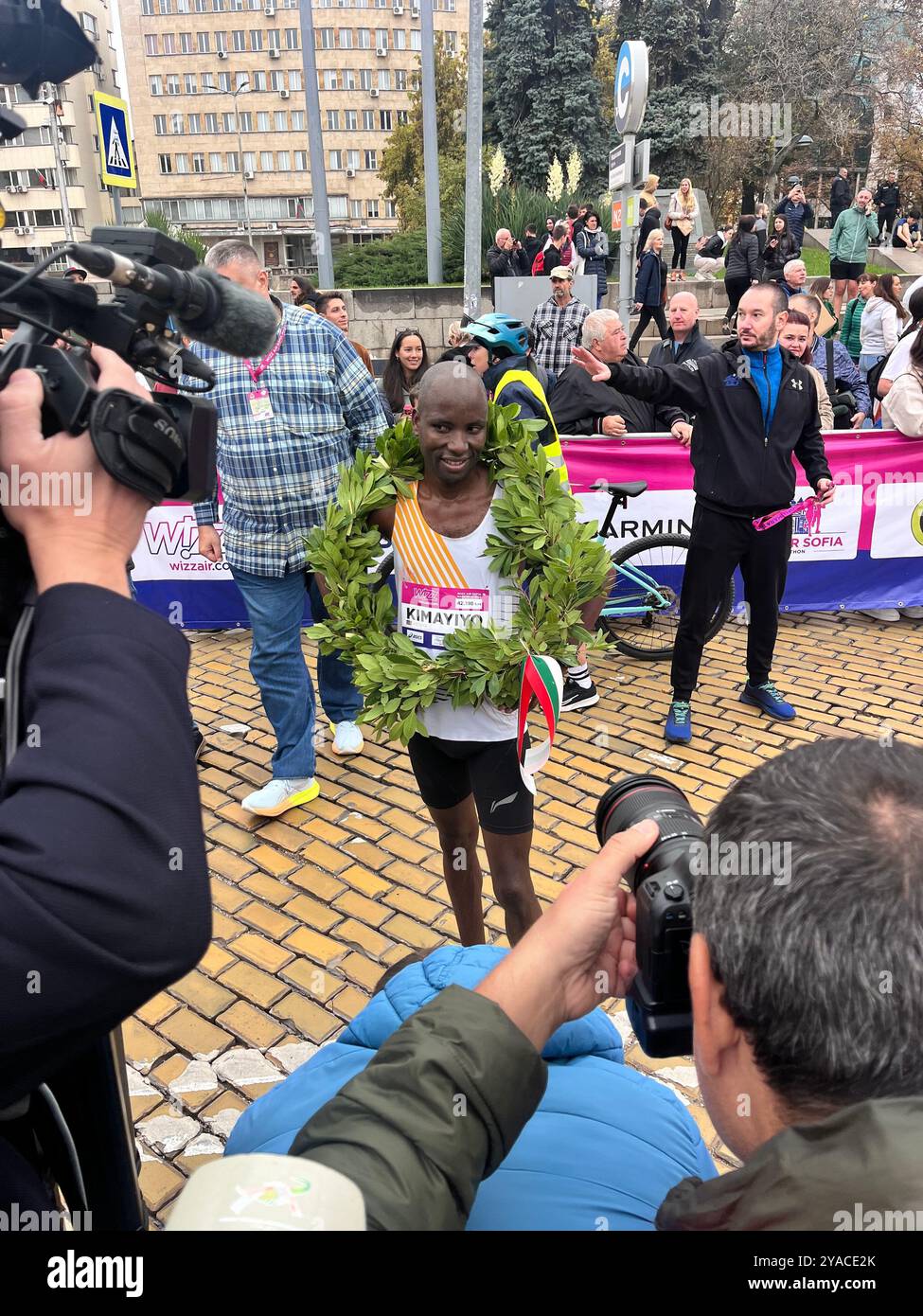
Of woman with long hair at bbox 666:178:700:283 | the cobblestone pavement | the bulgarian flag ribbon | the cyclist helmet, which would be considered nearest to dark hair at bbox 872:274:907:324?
the cobblestone pavement

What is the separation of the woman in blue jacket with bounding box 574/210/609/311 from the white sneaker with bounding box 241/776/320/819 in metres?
14.3

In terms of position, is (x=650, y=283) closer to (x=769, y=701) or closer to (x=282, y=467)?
(x=769, y=701)

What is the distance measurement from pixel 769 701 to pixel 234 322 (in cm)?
479

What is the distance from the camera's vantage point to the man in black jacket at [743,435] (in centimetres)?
486

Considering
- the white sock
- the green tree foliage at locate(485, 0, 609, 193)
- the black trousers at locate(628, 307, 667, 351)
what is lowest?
the white sock

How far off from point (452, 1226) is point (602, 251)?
1758 centimetres

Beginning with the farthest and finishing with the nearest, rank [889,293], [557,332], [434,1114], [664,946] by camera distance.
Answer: [889,293]
[557,332]
[664,946]
[434,1114]

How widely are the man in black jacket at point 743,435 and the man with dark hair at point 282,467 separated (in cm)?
138

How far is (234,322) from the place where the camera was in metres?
1.36

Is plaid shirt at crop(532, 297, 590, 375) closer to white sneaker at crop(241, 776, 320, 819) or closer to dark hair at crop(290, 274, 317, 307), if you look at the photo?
dark hair at crop(290, 274, 317, 307)

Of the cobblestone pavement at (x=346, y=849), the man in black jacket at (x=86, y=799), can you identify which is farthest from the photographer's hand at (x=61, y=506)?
the cobblestone pavement at (x=346, y=849)

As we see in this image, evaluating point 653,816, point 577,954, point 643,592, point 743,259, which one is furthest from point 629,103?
point 577,954

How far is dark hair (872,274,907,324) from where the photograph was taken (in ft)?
34.6

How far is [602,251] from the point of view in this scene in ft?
53.9
